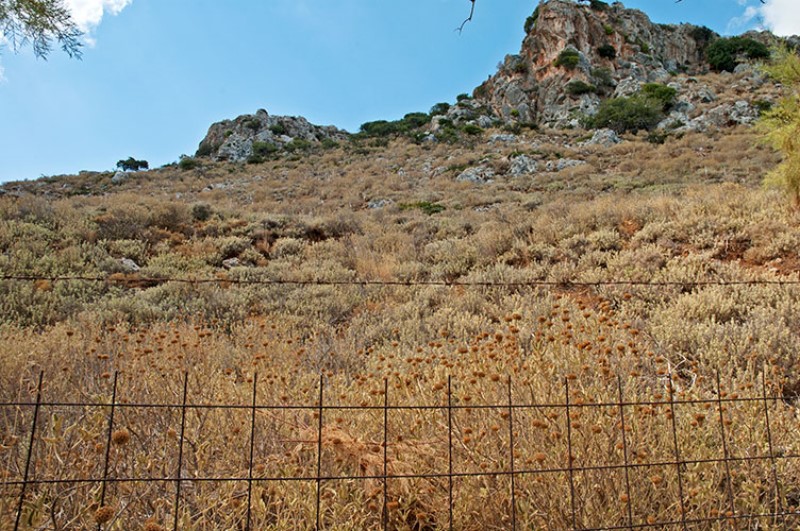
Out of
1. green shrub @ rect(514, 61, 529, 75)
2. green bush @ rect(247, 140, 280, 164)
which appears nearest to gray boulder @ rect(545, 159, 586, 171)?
green bush @ rect(247, 140, 280, 164)

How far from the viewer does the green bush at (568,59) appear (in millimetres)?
43500

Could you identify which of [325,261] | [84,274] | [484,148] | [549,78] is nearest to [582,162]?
[484,148]

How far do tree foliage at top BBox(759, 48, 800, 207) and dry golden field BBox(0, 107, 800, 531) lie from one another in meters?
0.38

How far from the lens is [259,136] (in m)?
41.5

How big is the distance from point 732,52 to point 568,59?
1960 cm

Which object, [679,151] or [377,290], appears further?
[679,151]

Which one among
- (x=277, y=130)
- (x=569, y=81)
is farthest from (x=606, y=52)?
(x=277, y=130)

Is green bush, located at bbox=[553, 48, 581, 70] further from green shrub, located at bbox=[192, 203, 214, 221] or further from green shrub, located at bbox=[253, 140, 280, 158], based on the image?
green shrub, located at bbox=[192, 203, 214, 221]

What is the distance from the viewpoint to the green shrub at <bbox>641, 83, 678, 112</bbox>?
Answer: 33.8 m

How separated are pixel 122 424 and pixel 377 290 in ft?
14.9

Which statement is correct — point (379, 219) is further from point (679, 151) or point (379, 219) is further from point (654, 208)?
point (679, 151)

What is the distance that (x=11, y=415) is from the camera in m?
2.99

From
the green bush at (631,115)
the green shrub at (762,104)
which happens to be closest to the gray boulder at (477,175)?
the green bush at (631,115)

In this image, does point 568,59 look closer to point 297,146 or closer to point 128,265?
point 297,146
